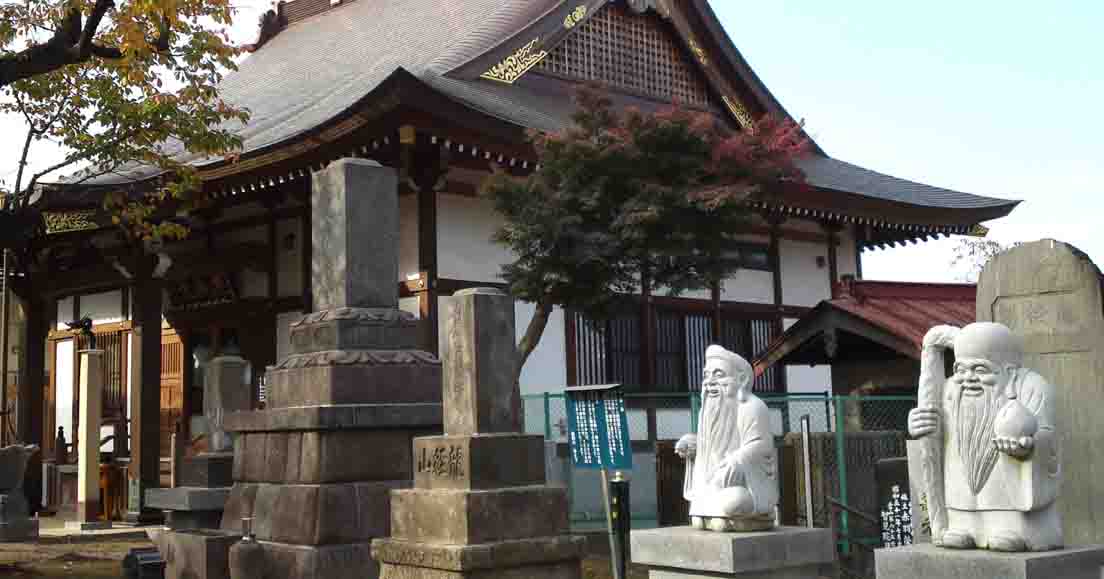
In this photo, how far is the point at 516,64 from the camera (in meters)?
19.3

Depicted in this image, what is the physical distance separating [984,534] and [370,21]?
21011 millimetres

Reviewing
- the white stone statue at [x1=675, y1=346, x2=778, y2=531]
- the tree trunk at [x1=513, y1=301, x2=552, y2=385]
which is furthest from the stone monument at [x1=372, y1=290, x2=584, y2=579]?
the tree trunk at [x1=513, y1=301, x2=552, y2=385]

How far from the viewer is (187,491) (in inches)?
453

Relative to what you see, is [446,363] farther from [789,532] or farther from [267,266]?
[267,266]

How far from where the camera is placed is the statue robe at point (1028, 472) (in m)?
5.98

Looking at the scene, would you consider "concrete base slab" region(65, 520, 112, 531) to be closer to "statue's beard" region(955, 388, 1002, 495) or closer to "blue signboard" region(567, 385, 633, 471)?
"blue signboard" region(567, 385, 633, 471)

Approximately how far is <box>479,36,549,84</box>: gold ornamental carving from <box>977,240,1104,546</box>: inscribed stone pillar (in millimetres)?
12682

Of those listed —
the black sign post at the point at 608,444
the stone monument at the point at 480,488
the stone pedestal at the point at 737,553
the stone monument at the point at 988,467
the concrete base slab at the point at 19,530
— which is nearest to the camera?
the stone monument at the point at 988,467

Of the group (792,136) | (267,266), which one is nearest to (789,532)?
(792,136)

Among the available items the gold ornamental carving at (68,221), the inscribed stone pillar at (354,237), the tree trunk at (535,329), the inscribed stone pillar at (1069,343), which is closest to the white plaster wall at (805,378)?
the tree trunk at (535,329)

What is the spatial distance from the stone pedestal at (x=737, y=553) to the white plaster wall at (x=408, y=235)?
881 cm

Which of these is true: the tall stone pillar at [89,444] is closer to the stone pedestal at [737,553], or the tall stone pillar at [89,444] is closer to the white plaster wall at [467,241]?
the white plaster wall at [467,241]

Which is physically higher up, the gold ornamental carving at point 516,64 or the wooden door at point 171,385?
the gold ornamental carving at point 516,64

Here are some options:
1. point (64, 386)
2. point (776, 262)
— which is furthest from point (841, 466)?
point (64, 386)
